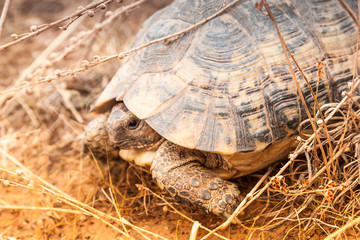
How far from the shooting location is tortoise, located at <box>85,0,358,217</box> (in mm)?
2377

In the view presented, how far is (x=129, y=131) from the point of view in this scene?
2686 millimetres

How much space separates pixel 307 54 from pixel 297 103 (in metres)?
0.36

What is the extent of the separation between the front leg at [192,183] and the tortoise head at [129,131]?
0.16 meters

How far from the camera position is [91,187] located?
3086mm

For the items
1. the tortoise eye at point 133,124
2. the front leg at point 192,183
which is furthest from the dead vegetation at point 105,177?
the tortoise eye at point 133,124

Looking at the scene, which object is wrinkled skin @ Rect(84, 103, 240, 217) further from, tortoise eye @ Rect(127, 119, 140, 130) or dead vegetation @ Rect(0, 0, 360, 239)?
dead vegetation @ Rect(0, 0, 360, 239)

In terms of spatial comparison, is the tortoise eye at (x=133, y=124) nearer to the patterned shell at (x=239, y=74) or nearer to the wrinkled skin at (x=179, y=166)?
the wrinkled skin at (x=179, y=166)

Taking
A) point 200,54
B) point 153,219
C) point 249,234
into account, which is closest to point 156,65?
point 200,54

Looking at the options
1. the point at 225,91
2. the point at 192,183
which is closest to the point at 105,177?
the point at 192,183

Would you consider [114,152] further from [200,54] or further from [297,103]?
[297,103]

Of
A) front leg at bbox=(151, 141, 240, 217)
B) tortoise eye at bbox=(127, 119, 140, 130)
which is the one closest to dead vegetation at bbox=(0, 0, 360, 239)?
front leg at bbox=(151, 141, 240, 217)

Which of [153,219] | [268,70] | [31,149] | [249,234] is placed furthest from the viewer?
[31,149]

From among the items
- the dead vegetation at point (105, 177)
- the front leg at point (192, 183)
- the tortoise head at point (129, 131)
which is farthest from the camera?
the tortoise head at point (129, 131)

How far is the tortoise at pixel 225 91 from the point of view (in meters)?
2.38
